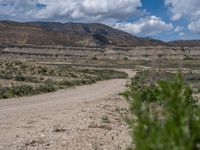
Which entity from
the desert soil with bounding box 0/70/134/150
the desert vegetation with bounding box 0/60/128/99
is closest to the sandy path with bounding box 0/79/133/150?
the desert soil with bounding box 0/70/134/150

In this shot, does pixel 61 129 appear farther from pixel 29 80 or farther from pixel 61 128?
pixel 29 80

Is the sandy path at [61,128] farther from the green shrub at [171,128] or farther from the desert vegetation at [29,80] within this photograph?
the desert vegetation at [29,80]

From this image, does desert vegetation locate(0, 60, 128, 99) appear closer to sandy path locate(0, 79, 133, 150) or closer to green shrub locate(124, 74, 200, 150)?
sandy path locate(0, 79, 133, 150)

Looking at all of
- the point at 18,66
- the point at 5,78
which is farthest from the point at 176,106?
the point at 18,66

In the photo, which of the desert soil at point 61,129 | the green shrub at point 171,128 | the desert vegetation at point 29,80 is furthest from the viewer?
the desert vegetation at point 29,80

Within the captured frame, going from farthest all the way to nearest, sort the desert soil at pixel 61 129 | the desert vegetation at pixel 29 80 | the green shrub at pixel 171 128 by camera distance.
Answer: the desert vegetation at pixel 29 80 → the desert soil at pixel 61 129 → the green shrub at pixel 171 128

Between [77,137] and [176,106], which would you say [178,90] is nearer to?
[176,106]

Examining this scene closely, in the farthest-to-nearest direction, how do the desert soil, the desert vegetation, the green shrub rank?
1. the desert vegetation
2. the desert soil
3. the green shrub

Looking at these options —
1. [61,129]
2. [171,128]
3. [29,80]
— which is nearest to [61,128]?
[61,129]

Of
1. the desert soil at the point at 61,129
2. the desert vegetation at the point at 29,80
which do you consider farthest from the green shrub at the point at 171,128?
the desert vegetation at the point at 29,80

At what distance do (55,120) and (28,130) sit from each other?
2.54 m

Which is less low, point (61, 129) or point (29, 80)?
point (61, 129)

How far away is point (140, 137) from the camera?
536 cm

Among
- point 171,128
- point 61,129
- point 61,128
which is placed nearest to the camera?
point 171,128
